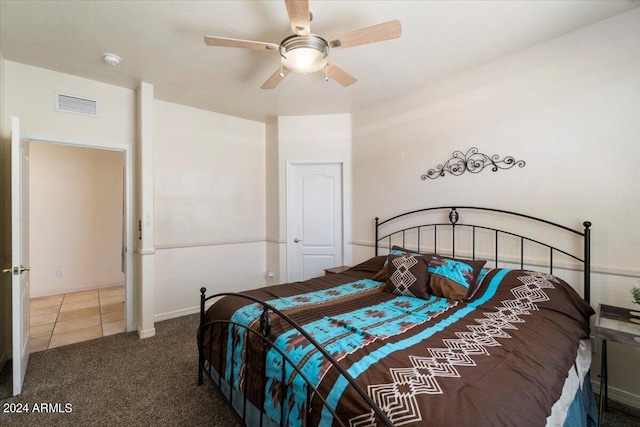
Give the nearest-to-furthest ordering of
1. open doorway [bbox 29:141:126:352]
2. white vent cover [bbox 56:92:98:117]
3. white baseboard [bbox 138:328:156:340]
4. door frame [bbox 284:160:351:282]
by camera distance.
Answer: white vent cover [bbox 56:92:98:117], white baseboard [bbox 138:328:156:340], door frame [bbox 284:160:351:282], open doorway [bbox 29:141:126:352]

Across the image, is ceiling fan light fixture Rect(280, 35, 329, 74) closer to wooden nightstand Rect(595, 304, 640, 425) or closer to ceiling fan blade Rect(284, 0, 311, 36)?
ceiling fan blade Rect(284, 0, 311, 36)

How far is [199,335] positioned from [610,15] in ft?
12.2

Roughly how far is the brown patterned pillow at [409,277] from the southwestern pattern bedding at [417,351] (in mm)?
58

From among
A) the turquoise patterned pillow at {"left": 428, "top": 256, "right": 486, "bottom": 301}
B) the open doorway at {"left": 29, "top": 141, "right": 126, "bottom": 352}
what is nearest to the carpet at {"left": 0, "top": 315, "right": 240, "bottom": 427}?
the open doorway at {"left": 29, "top": 141, "right": 126, "bottom": 352}

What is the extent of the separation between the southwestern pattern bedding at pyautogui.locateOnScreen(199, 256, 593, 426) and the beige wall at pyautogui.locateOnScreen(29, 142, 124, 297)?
403 centimetres

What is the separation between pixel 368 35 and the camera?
1.70 meters

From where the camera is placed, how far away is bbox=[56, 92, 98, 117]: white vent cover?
9.11ft

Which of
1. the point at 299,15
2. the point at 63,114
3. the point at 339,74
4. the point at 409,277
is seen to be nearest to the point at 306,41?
the point at 299,15

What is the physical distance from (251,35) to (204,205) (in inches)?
90.1

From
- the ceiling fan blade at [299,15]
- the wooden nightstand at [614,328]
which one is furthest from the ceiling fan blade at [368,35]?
the wooden nightstand at [614,328]

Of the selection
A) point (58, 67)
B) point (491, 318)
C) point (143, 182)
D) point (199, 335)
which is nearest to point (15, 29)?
point (58, 67)

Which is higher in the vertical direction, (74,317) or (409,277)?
(409,277)

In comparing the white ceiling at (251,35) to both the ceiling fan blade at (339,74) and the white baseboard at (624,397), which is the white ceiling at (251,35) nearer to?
the ceiling fan blade at (339,74)

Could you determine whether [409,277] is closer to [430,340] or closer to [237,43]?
[430,340]
